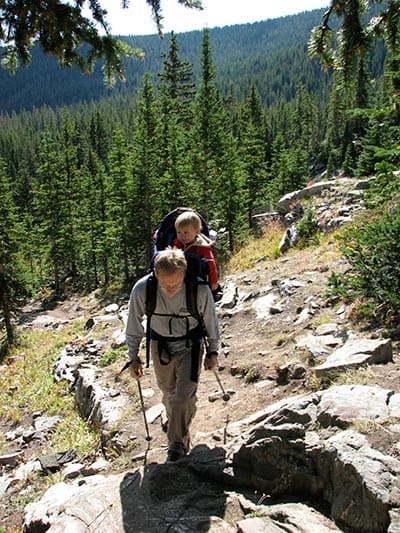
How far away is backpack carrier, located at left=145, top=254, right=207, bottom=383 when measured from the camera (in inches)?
164

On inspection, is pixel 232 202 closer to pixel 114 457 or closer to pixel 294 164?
pixel 294 164

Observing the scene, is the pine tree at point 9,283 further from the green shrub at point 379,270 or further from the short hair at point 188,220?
the green shrub at point 379,270

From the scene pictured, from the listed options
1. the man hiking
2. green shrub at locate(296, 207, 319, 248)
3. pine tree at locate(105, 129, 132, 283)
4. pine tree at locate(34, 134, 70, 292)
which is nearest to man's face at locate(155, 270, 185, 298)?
the man hiking

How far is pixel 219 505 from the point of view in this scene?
11.9ft

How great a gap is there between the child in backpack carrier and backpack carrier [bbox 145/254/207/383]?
93 centimetres

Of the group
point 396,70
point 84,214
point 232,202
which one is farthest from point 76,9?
point 84,214

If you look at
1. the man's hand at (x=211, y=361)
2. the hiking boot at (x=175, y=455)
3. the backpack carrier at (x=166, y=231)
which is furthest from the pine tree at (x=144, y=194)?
the hiking boot at (x=175, y=455)

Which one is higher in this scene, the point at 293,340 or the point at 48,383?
the point at 293,340

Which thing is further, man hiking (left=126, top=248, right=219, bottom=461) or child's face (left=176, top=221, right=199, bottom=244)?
child's face (left=176, top=221, right=199, bottom=244)

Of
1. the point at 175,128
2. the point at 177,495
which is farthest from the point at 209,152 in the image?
the point at 177,495

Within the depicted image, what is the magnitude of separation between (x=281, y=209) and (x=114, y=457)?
51.5ft

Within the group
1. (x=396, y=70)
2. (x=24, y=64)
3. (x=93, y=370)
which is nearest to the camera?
(x=24, y=64)

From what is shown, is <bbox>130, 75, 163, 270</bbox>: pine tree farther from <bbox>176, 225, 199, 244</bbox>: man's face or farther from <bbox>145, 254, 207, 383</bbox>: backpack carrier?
<bbox>145, 254, 207, 383</bbox>: backpack carrier

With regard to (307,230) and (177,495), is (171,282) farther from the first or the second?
(307,230)
